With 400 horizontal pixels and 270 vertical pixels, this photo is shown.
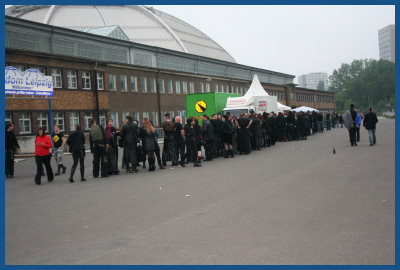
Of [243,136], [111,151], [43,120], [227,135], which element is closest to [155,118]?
[43,120]

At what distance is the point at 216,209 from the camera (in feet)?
26.5

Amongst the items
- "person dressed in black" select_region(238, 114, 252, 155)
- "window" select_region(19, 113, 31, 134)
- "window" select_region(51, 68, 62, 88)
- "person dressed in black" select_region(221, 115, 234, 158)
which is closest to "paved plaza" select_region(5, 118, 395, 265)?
"person dressed in black" select_region(221, 115, 234, 158)

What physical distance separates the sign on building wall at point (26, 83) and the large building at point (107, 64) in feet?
6.63

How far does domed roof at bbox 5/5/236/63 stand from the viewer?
6244cm

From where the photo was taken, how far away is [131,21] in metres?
68.4

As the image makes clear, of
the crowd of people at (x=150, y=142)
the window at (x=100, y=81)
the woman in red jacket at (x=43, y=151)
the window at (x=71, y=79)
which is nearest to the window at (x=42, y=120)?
the window at (x=71, y=79)

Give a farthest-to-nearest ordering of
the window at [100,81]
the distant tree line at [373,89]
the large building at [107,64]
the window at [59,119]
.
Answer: the distant tree line at [373,89]
the window at [100,81]
the window at [59,119]
the large building at [107,64]

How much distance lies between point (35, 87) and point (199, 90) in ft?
100

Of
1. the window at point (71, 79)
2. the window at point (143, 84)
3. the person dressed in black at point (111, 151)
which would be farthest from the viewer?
the window at point (143, 84)

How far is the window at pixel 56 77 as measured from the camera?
36.2 metres

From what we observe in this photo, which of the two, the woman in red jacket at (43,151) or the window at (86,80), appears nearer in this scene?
the woman in red jacket at (43,151)

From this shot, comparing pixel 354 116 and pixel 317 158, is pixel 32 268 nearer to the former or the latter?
pixel 317 158

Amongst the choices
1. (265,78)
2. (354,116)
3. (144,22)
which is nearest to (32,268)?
(354,116)

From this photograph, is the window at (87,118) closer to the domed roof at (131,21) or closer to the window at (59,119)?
the window at (59,119)
